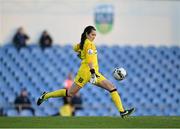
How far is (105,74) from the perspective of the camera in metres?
22.9

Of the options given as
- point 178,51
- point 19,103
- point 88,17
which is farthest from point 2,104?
point 178,51

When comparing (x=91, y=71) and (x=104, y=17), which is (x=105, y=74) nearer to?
(x=104, y=17)

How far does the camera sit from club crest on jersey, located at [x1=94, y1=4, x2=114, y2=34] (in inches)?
912

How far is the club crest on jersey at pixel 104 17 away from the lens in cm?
2317

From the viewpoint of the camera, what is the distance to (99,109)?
2198cm

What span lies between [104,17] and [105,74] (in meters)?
1.84

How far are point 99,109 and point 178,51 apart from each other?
363 centimetres

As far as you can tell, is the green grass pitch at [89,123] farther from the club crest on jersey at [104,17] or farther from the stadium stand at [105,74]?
the club crest on jersey at [104,17]

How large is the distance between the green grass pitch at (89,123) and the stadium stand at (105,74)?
6912mm

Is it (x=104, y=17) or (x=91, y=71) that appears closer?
(x=91, y=71)

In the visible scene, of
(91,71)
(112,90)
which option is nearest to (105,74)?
(112,90)

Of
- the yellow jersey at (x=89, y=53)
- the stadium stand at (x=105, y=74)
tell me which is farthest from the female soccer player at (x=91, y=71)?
the stadium stand at (x=105, y=74)

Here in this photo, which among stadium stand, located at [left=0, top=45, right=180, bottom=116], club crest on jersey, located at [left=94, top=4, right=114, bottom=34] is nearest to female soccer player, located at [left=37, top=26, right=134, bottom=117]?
stadium stand, located at [left=0, top=45, right=180, bottom=116]

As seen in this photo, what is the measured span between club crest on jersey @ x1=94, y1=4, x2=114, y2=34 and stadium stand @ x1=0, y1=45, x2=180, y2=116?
60 cm
